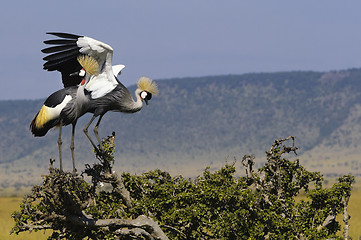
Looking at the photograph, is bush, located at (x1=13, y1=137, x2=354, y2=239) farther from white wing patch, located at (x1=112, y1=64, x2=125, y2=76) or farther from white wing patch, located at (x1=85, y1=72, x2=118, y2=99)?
white wing patch, located at (x1=112, y1=64, x2=125, y2=76)

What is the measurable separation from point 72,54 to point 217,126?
134 m

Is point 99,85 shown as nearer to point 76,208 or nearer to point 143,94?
point 143,94

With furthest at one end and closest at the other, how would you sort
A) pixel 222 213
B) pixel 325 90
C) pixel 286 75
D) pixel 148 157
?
pixel 286 75 → pixel 325 90 → pixel 148 157 → pixel 222 213

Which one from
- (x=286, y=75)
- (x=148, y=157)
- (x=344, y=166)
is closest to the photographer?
(x=344, y=166)

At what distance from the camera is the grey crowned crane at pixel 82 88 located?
13.6 metres

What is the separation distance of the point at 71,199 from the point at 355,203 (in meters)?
35.4

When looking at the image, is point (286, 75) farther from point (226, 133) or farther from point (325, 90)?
point (226, 133)

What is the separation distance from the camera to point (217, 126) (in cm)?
14775

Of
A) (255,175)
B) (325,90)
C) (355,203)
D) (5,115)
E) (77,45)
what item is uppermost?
(325,90)

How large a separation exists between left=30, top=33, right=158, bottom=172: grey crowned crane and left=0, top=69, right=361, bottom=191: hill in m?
96.4

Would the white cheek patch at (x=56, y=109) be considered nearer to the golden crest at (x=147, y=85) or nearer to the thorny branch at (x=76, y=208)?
the thorny branch at (x=76, y=208)

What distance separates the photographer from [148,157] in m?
130

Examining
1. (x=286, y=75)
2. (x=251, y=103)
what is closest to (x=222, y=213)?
(x=251, y=103)

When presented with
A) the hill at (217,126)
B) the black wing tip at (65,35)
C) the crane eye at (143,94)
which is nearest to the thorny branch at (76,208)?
the crane eye at (143,94)
